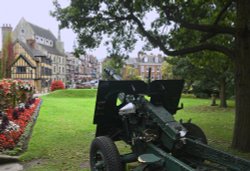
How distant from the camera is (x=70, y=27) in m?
10.7

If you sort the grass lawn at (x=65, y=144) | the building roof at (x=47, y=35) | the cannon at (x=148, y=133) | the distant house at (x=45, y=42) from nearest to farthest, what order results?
the cannon at (x=148, y=133), the grass lawn at (x=65, y=144), the distant house at (x=45, y=42), the building roof at (x=47, y=35)

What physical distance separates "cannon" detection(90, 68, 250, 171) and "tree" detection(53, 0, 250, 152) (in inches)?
95.1

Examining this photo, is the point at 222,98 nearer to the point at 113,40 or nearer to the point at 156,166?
the point at 113,40

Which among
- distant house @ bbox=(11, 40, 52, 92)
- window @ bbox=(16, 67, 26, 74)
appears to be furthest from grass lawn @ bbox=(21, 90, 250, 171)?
window @ bbox=(16, 67, 26, 74)

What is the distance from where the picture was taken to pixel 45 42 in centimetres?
7431

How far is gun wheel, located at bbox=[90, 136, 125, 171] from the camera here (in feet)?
16.0

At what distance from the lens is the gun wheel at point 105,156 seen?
4.88 metres

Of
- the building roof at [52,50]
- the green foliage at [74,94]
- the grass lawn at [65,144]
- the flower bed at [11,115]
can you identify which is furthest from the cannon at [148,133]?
the building roof at [52,50]

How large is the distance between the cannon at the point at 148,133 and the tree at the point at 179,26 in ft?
7.92

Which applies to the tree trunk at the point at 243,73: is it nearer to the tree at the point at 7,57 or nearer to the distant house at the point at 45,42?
the tree at the point at 7,57

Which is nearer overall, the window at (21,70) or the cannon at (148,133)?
the cannon at (148,133)

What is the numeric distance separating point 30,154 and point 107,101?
126 inches

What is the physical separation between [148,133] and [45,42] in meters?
72.5

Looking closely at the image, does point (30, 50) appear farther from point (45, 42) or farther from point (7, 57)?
point (45, 42)
